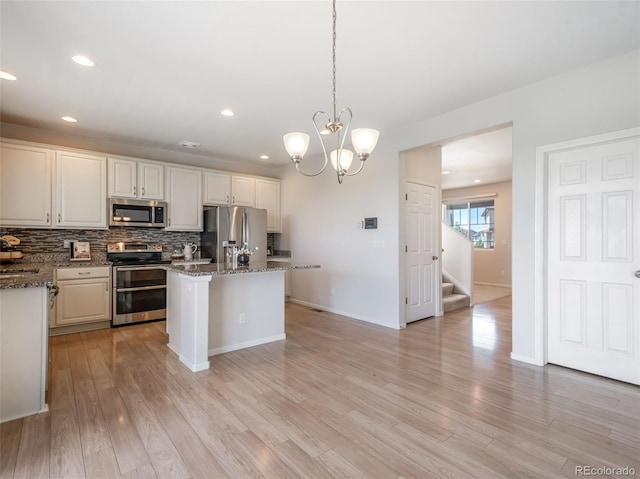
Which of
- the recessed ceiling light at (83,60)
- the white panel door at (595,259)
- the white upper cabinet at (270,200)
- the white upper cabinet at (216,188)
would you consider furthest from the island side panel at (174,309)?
the white panel door at (595,259)

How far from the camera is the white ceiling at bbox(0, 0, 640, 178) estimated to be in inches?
82.1

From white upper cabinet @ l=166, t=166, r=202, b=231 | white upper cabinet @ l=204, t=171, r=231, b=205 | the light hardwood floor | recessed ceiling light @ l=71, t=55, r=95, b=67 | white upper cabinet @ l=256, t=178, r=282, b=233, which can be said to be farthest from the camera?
white upper cabinet @ l=256, t=178, r=282, b=233

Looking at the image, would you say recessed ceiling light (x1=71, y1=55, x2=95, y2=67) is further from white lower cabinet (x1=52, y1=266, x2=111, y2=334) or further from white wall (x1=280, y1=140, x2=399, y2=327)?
white wall (x1=280, y1=140, x2=399, y2=327)

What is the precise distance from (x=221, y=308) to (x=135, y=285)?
6.09 feet

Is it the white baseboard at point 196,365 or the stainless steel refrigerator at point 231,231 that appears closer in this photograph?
the white baseboard at point 196,365

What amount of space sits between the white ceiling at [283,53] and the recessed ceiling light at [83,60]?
2.0 inches

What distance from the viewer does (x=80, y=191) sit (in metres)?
4.32

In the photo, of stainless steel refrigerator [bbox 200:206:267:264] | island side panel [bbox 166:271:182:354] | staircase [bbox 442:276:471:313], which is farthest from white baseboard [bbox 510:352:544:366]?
stainless steel refrigerator [bbox 200:206:267:264]

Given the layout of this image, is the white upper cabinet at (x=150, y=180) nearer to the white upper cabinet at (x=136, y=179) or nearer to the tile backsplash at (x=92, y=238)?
the white upper cabinet at (x=136, y=179)

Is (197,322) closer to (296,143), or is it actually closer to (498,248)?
(296,143)

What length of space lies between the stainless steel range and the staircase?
14.5ft

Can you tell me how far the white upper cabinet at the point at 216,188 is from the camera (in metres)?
5.39

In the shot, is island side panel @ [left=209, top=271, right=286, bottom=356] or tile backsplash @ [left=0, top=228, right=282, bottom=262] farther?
tile backsplash @ [left=0, top=228, right=282, bottom=262]

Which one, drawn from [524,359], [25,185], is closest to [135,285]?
[25,185]
